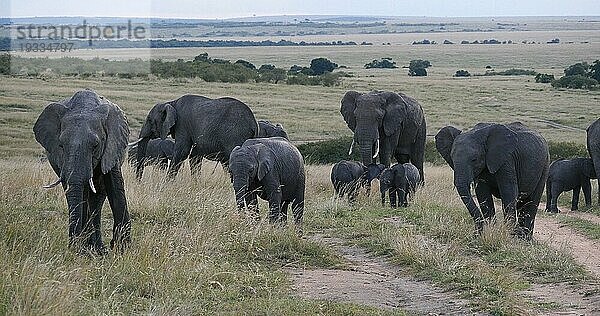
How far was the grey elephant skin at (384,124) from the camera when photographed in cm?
2084

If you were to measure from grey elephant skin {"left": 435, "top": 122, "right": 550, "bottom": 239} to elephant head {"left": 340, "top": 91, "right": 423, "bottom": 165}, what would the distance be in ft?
19.1

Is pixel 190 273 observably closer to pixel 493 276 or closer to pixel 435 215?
pixel 493 276

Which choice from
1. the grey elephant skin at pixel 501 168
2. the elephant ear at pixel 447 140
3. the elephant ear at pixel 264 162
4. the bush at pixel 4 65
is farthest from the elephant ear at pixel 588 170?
the bush at pixel 4 65

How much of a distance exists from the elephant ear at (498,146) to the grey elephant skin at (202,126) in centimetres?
557

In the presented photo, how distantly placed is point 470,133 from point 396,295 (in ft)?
15.2

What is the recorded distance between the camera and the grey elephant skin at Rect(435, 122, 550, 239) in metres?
13.9

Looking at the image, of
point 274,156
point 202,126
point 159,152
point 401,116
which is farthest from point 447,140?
point 159,152

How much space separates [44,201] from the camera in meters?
14.4

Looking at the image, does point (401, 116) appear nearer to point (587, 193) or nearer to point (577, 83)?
point (587, 193)

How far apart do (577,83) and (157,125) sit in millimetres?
52997

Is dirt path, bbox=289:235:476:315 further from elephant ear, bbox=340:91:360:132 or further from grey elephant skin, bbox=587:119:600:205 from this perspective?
grey elephant skin, bbox=587:119:600:205

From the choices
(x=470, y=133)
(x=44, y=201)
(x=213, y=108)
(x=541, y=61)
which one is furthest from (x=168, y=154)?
(x=541, y=61)

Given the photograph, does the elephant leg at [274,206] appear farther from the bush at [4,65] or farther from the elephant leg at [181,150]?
the bush at [4,65]

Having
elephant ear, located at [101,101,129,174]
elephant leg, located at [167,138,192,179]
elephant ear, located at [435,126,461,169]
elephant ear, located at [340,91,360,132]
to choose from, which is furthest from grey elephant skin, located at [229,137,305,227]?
elephant ear, located at [340,91,360,132]
